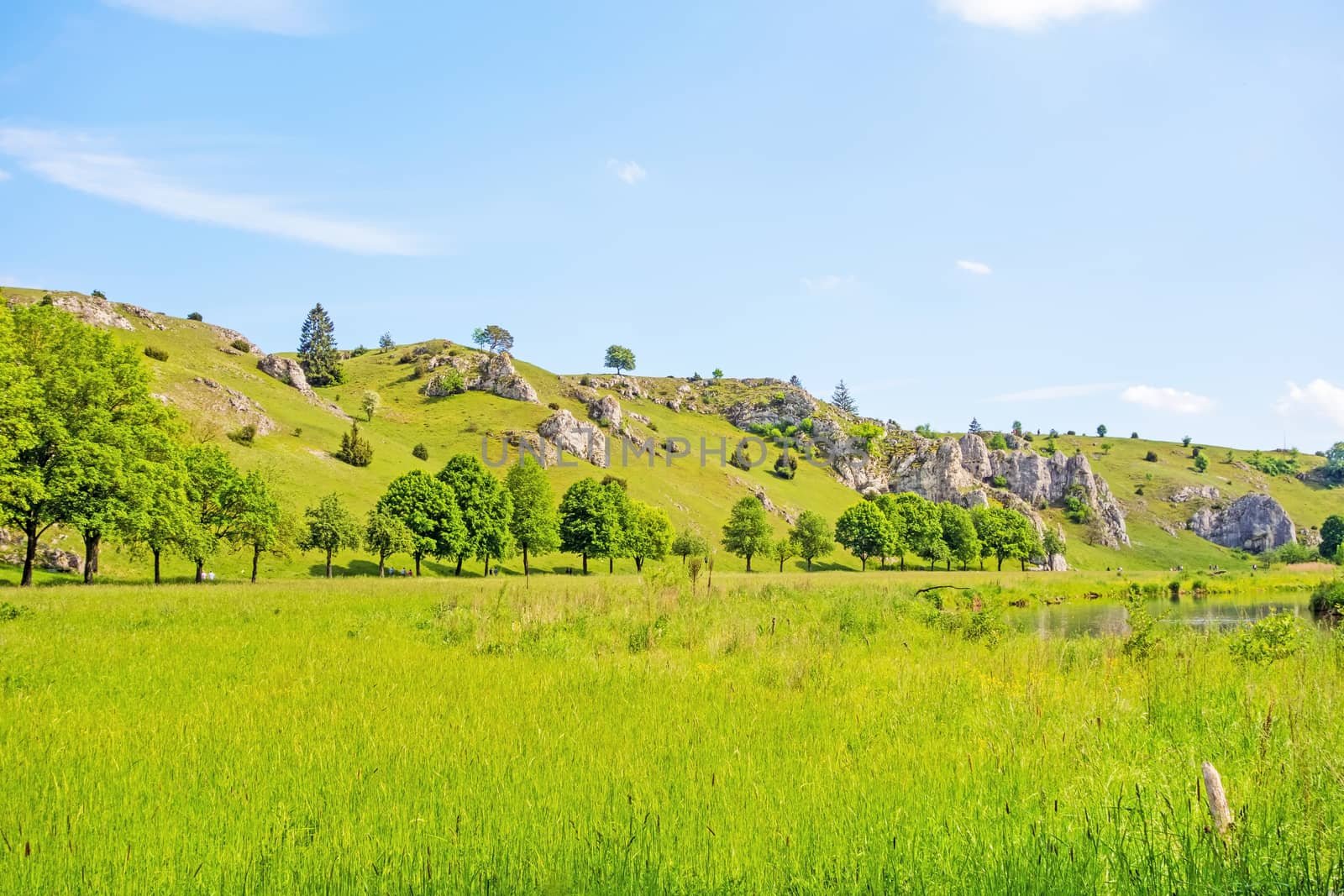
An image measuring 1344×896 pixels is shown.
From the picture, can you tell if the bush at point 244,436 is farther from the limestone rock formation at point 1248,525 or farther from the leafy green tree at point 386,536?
the limestone rock formation at point 1248,525

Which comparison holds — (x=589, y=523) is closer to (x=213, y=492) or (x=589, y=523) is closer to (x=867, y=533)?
(x=213, y=492)

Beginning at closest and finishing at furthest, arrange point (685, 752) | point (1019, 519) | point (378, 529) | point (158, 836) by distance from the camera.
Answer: point (158, 836) < point (685, 752) < point (378, 529) < point (1019, 519)

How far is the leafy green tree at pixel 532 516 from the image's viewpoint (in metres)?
Result: 80.1

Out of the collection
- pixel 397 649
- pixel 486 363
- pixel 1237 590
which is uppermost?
pixel 486 363

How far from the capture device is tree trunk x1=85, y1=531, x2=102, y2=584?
42.3 meters

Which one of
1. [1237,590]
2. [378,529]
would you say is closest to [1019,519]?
[1237,590]

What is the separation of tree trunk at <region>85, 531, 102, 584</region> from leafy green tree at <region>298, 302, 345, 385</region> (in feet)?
416

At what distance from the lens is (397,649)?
40.4ft

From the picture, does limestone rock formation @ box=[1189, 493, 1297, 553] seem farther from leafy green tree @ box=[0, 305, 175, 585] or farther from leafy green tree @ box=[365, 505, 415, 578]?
leafy green tree @ box=[0, 305, 175, 585]

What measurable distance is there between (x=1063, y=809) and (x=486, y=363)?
173967mm

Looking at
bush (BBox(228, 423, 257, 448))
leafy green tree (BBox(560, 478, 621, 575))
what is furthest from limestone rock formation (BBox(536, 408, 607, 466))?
bush (BBox(228, 423, 257, 448))

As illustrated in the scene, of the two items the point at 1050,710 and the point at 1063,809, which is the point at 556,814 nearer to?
the point at 1063,809

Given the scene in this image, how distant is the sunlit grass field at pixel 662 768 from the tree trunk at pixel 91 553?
1519 inches

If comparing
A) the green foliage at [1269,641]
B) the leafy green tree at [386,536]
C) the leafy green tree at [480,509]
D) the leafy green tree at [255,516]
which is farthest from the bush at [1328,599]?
the leafy green tree at [255,516]
